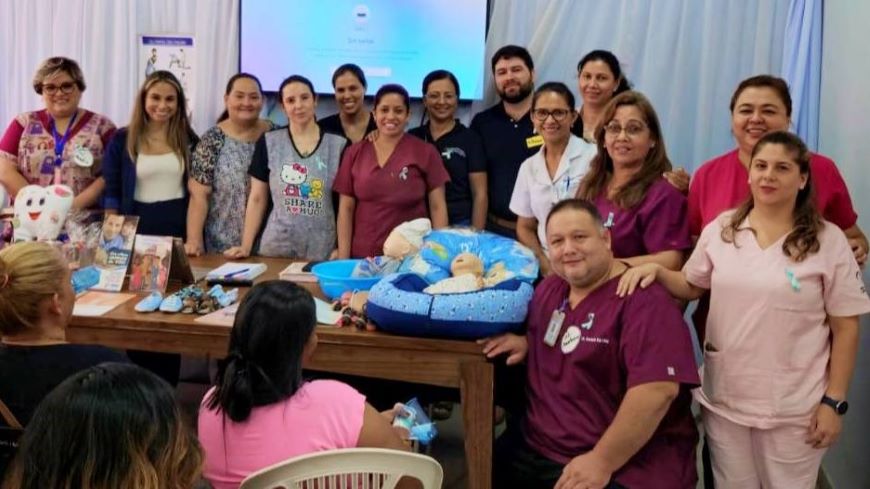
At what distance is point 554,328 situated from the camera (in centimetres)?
197

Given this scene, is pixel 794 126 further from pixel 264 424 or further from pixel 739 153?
pixel 264 424

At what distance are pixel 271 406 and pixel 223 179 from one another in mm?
2009

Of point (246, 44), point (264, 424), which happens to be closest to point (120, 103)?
point (246, 44)

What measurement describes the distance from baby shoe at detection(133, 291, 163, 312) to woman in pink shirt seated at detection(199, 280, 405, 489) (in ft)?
2.78

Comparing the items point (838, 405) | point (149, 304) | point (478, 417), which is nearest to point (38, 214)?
point (149, 304)

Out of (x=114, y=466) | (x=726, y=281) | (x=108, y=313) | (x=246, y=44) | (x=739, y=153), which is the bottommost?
(x=108, y=313)

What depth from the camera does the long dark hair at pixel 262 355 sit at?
1.50 meters

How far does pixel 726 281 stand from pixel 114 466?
1.51 metres

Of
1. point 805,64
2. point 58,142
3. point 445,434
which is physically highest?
point 805,64

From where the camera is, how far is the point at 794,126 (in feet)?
11.2

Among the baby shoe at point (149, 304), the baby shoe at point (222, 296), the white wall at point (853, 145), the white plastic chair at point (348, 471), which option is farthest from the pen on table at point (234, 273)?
the white wall at point (853, 145)

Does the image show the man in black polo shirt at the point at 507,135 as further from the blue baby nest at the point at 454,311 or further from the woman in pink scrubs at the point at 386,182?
the blue baby nest at the point at 454,311

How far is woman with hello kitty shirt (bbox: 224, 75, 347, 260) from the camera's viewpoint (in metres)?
3.20

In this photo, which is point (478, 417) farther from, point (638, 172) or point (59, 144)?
point (59, 144)
